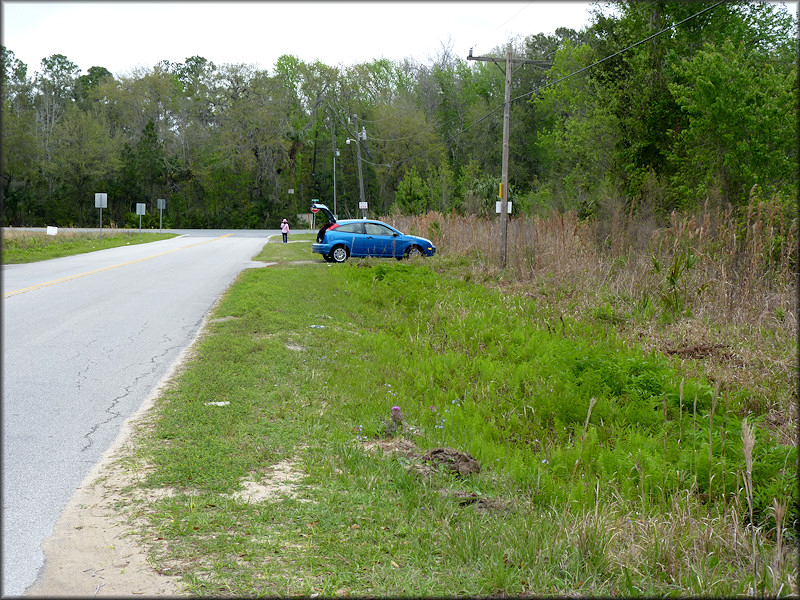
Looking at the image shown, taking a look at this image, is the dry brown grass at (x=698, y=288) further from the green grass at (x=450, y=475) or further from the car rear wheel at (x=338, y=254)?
the car rear wheel at (x=338, y=254)

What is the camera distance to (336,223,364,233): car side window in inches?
990

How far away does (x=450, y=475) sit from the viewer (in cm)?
516

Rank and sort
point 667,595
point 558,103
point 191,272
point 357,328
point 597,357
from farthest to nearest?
point 558,103 < point 191,272 < point 357,328 < point 597,357 < point 667,595

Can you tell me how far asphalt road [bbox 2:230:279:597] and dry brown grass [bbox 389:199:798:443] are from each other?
6.26 meters

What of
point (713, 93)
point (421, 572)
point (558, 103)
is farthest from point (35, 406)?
point (558, 103)

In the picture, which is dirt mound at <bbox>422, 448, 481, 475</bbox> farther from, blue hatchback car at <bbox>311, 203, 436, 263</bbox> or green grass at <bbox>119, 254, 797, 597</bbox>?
blue hatchback car at <bbox>311, 203, 436, 263</bbox>

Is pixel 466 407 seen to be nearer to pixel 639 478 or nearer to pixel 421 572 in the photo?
pixel 639 478

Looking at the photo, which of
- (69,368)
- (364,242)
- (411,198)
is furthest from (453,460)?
(411,198)

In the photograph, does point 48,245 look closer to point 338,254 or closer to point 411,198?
point 338,254

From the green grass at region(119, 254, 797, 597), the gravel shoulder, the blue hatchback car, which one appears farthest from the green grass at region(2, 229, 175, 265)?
the gravel shoulder

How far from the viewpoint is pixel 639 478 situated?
17.8 feet

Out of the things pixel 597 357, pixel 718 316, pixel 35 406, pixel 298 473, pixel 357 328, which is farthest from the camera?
pixel 357 328

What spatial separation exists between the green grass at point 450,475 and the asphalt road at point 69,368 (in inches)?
23.0

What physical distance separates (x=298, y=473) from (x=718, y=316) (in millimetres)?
8172
